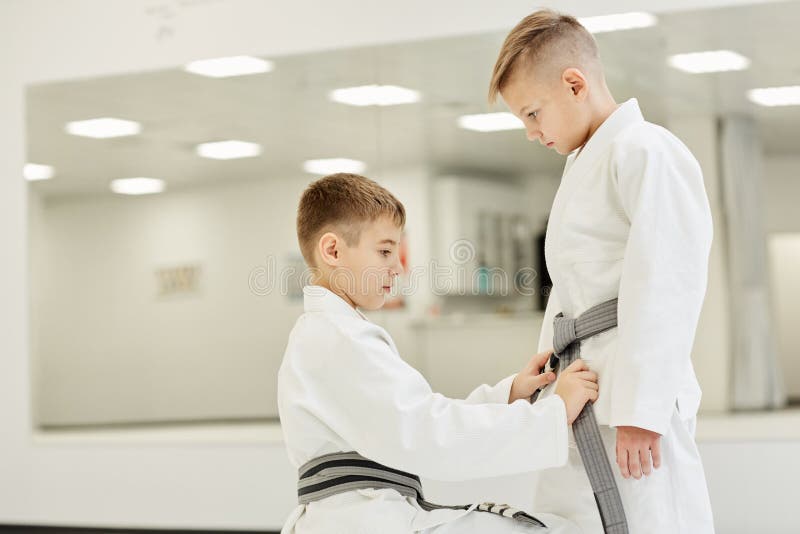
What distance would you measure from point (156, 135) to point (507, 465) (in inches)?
152

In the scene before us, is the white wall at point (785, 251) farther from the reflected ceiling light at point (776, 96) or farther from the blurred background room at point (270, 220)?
the reflected ceiling light at point (776, 96)

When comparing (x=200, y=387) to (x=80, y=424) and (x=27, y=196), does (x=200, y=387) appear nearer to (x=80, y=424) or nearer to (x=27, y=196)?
(x=80, y=424)

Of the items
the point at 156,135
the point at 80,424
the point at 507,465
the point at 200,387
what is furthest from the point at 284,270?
the point at 507,465

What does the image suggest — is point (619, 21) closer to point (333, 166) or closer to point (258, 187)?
point (333, 166)

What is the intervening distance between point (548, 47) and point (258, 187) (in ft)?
13.9

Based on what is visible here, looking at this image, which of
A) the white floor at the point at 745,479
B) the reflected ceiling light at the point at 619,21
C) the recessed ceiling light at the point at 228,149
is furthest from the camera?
the recessed ceiling light at the point at 228,149

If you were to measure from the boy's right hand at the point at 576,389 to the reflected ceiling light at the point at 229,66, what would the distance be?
3.04 meters

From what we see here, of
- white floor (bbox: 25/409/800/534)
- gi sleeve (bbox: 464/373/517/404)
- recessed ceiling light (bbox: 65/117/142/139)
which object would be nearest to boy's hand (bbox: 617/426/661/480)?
gi sleeve (bbox: 464/373/517/404)

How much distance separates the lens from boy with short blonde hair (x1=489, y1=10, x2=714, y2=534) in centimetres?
163

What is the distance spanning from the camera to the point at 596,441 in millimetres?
1727

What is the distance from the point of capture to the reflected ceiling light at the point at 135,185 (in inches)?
211

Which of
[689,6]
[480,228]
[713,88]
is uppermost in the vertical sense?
[689,6]

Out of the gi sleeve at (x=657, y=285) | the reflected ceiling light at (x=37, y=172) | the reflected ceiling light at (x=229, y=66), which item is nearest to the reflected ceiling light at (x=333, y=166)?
the reflected ceiling light at (x=229, y=66)

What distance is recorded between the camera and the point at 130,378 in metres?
5.42
